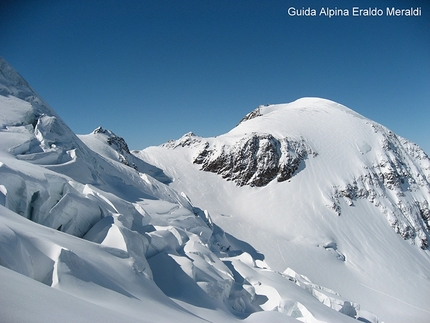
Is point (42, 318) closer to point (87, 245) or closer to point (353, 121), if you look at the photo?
point (87, 245)

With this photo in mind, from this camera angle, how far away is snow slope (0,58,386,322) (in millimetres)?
5145

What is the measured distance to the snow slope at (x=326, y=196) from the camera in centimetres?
2855

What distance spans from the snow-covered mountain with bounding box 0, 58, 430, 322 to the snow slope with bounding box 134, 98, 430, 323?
0.20m

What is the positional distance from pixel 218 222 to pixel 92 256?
86.9ft

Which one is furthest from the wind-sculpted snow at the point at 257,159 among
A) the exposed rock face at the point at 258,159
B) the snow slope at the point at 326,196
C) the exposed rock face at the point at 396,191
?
the exposed rock face at the point at 396,191

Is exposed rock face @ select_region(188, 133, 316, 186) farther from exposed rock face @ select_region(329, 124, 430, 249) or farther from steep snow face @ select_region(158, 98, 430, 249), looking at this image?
exposed rock face @ select_region(329, 124, 430, 249)

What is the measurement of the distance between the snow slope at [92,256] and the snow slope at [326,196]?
44.9 feet

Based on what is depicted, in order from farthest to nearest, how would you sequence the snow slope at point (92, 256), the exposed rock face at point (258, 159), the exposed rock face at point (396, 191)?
the exposed rock face at point (258, 159), the exposed rock face at point (396, 191), the snow slope at point (92, 256)

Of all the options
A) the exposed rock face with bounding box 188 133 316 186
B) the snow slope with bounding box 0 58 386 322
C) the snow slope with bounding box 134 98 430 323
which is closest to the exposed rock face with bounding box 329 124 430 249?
the snow slope with bounding box 134 98 430 323

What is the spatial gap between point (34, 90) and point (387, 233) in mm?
38329

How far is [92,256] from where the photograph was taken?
7.63 metres

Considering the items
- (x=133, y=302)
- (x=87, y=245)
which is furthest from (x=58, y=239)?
(x=133, y=302)

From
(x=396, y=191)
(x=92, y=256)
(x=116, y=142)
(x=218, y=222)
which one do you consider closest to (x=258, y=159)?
(x=218, y=222)

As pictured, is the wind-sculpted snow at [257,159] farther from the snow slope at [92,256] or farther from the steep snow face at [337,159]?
the snow slope at [92,256]
